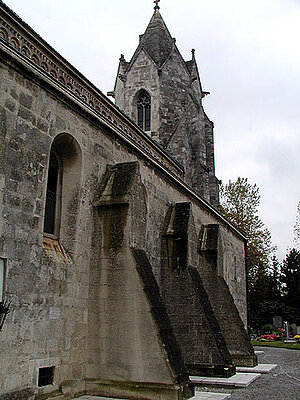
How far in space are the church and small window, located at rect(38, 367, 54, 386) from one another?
0.02 metres

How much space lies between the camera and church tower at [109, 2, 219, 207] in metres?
26.7

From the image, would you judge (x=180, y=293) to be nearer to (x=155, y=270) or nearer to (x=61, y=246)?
(x=155, y=270)

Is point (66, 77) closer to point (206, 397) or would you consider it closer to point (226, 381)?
point (226, 381)

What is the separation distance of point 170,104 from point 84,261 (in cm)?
2136

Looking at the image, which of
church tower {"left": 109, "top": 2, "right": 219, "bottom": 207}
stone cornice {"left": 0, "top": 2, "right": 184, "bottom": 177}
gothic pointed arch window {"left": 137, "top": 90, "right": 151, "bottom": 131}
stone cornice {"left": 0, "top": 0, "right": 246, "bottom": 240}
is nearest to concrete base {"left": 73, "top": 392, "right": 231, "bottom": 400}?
stone cornice {"left": 0, "top": 0, "right": 246, "bottom": 240}

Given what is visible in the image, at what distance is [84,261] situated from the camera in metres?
7.57

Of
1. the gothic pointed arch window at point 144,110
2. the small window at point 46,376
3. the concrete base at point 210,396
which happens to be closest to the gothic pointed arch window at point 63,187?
the small window at point 46,376

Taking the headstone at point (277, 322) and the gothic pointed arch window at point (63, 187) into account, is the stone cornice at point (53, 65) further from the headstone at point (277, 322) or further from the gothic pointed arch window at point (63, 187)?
the headstone at point (277, 322)

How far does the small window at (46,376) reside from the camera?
6.27 metres

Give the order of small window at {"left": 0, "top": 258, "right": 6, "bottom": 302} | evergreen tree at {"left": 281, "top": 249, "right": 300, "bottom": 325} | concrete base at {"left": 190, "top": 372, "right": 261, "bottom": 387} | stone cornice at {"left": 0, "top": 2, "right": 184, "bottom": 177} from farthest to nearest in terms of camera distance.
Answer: evergreen tree at {"left": 281, "top": 249, "right": 300, "bottom": 325} < stone cornice at {"left": 0, "top": 2, "right": 184, "bottom": 177} < concrete base at {"left": 190, "top": 372, "right": 261, "bottom": 387} < small window at {"left": 0, "top": 258, "right": 6, "bottom": 302}

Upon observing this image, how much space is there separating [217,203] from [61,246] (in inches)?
854

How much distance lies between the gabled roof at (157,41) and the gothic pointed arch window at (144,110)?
236cm

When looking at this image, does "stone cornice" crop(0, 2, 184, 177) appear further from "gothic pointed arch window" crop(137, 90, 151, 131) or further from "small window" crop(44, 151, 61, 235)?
"gothic pointed arch window" crop(137, 90, 151, 131)

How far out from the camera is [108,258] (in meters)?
7.66
